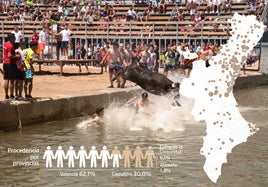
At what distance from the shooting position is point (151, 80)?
735 inches

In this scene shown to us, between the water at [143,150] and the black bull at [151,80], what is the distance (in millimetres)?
460

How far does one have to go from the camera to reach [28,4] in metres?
42.0

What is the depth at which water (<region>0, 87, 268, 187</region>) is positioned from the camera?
11.2 metres

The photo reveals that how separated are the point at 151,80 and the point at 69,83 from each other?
18.8 ft

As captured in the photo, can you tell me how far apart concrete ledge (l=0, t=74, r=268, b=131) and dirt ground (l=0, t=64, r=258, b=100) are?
0.26 m

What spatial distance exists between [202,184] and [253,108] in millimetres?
11147

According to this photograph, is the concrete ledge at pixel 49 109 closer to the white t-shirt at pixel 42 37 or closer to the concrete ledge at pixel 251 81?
the concrete ledge at pixel 251 81

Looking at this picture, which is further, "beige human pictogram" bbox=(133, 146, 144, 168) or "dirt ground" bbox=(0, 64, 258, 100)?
"dirt ground" bbox=(0, 64, 258, 100)

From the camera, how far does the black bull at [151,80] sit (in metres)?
18.3

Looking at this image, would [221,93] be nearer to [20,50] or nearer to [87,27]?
[20,50]

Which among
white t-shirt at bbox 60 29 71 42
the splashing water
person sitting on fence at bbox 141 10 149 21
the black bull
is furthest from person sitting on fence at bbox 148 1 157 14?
the splashing water

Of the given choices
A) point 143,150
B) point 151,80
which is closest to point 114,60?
point 151,80

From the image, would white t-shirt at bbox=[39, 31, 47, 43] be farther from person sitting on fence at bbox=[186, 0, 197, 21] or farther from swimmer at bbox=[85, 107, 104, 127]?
swimmer at bbox=[85, 107, 104, 127]

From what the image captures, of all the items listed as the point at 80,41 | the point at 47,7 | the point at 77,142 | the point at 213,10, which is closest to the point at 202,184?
the point at 77,142
